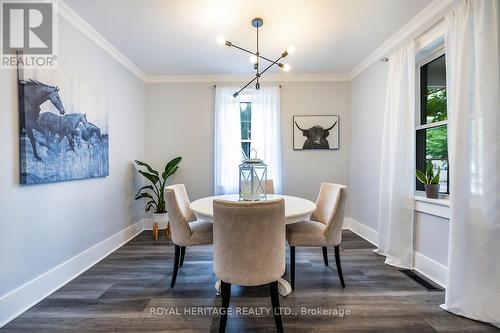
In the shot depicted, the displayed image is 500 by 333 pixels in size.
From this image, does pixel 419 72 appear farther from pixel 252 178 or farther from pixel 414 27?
pixel 252 178

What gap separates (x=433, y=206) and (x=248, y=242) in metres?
A: 2.02

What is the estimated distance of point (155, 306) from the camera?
197 cm

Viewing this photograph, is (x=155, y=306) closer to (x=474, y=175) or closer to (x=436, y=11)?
(x=474, y=175)

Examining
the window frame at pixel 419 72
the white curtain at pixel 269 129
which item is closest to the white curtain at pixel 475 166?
the window frame at pixel 419 72

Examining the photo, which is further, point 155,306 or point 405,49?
point 405,49

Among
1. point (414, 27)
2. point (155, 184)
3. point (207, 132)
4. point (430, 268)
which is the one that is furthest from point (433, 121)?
point (155, 184)

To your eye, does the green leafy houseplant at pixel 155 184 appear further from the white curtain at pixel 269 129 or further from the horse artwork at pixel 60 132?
the white curtain at pixel 269 129

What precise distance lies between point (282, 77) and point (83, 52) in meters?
2.82

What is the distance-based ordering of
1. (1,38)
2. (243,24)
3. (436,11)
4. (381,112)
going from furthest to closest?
(381,112) < (243,24) < (436,11) < (1,38)

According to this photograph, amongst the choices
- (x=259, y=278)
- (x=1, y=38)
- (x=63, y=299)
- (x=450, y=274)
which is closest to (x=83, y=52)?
(x=1, y=38)

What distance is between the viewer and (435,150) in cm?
255

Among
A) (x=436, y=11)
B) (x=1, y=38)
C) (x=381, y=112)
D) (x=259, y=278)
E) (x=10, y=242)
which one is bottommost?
(x=259, y=278)

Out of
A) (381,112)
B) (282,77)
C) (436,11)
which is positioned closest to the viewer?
(436,11)

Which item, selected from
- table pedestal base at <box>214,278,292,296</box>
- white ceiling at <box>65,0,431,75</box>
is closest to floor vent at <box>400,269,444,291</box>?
table pedestal base at <box>214,278,292,296</box>
